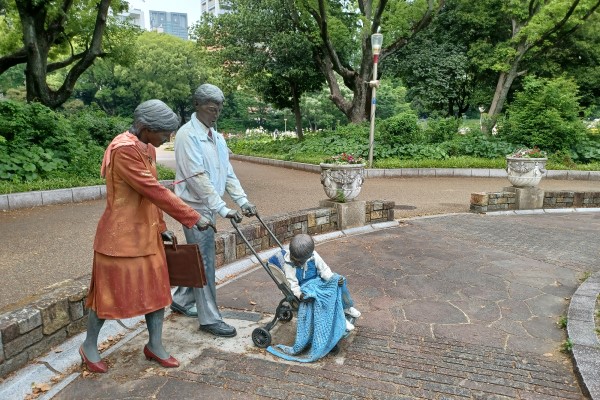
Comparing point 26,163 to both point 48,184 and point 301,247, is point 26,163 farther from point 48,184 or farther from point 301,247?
point 301,247

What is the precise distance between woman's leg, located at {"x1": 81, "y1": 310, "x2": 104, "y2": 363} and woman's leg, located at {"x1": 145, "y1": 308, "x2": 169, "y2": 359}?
31 centimetres

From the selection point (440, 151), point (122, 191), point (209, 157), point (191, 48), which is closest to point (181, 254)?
point (122, 191)

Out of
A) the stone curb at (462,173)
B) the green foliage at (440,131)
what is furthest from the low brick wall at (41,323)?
the green foliage at (440,131)

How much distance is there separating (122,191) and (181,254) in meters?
0.59

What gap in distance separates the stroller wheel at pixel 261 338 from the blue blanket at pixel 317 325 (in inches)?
2.6

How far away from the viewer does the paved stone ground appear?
9.05ft

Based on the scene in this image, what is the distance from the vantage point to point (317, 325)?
311 centimetres

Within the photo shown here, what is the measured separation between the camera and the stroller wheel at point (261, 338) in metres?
3.24

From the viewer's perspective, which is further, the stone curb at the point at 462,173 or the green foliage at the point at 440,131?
the green foliage at the point at 440,131

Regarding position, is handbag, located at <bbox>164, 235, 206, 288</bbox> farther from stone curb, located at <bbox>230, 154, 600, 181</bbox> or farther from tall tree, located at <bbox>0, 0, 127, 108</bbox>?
tall tree, located at <bbox>0, 0, 127, 108</bbox>

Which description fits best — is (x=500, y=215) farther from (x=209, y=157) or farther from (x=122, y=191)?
(x=122, y=191)

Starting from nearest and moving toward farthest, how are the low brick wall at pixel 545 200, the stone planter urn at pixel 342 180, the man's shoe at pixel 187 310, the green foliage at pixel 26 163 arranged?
the man's shoe at pixel 187 310 → the stone planter urn at pixel 342 180 → the low brick wall at pixel 545 200 → the green foliage at pixel 26 163

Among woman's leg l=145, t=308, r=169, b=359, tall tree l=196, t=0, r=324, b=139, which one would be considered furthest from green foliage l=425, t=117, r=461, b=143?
woman's leg l=145, t=308, r=169, b=359

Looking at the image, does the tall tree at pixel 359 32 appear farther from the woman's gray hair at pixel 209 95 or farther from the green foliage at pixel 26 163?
the woman's gray hair at pixel 209 95
